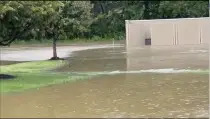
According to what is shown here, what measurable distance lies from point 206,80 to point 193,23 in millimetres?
26197

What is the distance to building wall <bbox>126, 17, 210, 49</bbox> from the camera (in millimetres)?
43156

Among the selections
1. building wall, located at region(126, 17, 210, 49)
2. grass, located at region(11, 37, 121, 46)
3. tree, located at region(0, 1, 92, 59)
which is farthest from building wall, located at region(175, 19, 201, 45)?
tree, located at region(0, 1, 92, 59)

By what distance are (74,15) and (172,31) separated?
14.6 meters

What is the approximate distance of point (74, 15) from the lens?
31078 mm

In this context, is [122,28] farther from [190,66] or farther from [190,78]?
[190,78]

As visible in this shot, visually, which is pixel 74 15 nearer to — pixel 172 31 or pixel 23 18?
pixel 23 18

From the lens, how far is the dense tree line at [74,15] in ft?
63.0

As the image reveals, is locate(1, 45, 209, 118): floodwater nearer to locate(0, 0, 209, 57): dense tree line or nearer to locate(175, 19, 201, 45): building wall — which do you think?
locate(0, 0, 209, 57): dense tree line

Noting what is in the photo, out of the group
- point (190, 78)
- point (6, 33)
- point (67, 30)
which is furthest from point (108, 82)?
point (67, 30)

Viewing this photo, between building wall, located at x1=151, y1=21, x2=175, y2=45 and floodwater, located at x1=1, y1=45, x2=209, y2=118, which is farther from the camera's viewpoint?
building wall, located at x1=151, y1=21, x2=175, y2=45

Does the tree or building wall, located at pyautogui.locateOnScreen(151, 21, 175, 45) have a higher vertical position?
the tree

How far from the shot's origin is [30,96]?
610 inches

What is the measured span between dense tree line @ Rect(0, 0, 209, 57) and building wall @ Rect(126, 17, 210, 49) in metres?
6.90

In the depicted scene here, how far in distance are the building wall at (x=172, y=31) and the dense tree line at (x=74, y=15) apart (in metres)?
6.90
